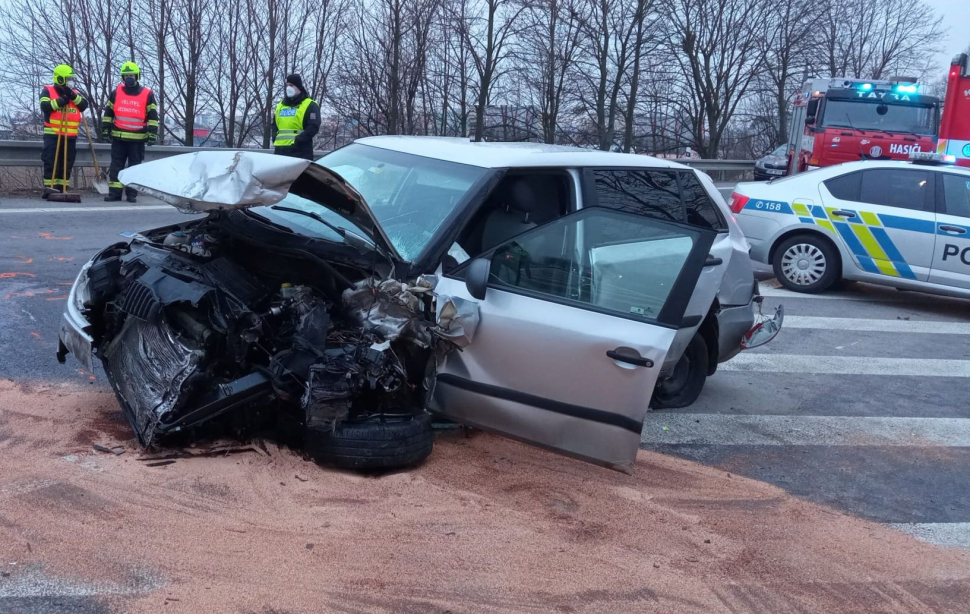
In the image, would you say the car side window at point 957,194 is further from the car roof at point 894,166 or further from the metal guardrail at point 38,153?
the metal guardrail at point 38,153

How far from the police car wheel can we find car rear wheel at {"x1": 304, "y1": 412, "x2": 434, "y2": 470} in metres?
7.34

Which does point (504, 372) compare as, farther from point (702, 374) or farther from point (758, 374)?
point (758, 374)

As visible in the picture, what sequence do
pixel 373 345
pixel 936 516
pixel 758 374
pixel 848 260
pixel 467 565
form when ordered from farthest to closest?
1. pixel 848 260
2. pixel 758 374
3. pixel 936 516
4. pixel 373 345
5. pixel 467 565

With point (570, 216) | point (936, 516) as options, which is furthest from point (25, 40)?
point (936, 516)

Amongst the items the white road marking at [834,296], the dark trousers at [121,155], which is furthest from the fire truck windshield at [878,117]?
the dark trousers at [121,155]

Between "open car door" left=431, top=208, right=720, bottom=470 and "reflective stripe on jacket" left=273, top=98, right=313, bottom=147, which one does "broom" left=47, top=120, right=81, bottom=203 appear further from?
"open car door" left=431, top=208, right=720, bottom=470

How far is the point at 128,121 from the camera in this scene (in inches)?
519

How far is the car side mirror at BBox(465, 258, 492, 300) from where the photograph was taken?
13.7ft

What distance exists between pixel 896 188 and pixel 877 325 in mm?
1763

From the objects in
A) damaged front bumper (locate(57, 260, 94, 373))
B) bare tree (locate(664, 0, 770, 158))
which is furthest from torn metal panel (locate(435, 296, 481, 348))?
bare tree (locate(664, 0, 770, 158))

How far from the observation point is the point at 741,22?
107 feet

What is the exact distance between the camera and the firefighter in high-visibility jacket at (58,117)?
12.9 meters

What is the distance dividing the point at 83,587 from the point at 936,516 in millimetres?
3946

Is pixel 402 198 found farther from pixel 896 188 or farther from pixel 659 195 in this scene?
pixel 896 188
